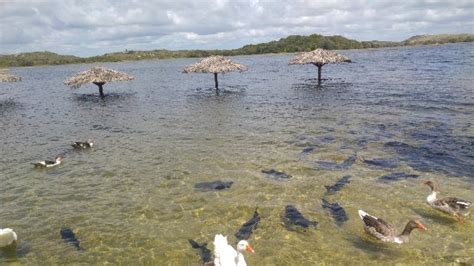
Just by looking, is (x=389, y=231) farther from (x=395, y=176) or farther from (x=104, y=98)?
(x=104, y=98)

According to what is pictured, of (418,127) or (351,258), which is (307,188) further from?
(418,127)

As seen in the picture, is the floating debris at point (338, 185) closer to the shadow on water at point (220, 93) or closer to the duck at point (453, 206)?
the duck at point (453, 206)

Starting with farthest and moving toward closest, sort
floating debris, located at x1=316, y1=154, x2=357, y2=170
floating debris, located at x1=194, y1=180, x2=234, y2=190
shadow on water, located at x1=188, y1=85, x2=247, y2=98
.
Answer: shadow on water, located at x1=188, y1=85, x2=247, y2=98, floating debris, located at x1=316, y1=154, x2=357, y2=170, floating debris, located at x1=194, y1=180, x2=234, y2=190

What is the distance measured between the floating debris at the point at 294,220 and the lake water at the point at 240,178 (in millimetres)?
222

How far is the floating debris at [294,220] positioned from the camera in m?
12.1

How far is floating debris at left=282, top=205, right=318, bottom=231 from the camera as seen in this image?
1209 centimetres

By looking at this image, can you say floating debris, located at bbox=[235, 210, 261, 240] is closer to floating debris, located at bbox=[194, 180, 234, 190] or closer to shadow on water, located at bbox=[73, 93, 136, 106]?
floating debris, located at bbox=[194, 180, 234, 190]

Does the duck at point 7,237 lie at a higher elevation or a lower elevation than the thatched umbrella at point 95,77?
lower

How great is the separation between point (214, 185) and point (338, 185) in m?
4.53

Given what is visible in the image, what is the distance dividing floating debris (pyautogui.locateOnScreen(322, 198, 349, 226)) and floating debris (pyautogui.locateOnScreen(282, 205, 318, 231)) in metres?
0.74

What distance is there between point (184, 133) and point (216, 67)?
59.9 ft

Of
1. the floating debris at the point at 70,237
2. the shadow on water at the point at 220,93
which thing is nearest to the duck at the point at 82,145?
the floating debris at the point at 70,237

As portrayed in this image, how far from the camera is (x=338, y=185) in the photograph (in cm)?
1485

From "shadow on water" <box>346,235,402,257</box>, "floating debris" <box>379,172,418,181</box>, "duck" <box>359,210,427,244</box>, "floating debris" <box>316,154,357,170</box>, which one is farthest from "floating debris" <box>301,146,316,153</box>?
"duck" <box>359,210,427,244</box>
